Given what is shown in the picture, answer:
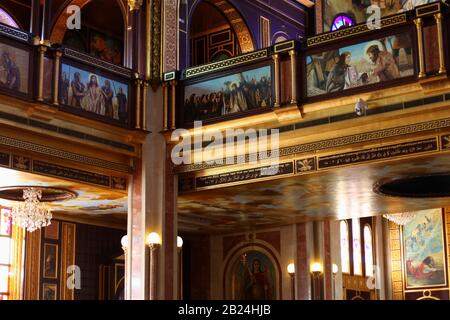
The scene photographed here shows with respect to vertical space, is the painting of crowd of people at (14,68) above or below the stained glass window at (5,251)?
above

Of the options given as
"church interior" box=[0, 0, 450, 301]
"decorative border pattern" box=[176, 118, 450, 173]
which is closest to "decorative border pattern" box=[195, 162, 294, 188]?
"church interior" box=[0, 0, 450, 301]

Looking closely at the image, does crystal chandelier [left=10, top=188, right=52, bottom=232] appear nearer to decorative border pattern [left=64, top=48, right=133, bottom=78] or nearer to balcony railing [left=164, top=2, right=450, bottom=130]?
decorative border pattern [left=64, top=48, right=133, bottom=78]

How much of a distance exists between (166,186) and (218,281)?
7933 millimetres

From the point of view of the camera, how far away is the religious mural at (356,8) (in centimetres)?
2373

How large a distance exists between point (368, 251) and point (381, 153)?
59.6 feet

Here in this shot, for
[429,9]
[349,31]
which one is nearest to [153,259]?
[349,31]

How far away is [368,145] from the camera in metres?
14.0

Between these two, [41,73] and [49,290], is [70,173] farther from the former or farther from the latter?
[49,290]

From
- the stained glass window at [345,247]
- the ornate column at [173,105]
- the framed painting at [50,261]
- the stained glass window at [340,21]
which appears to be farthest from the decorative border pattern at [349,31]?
the stained glass window at [345,247]

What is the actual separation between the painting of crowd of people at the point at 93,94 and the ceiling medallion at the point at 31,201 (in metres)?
2.38

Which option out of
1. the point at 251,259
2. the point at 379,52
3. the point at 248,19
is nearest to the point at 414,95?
the point at 379,52

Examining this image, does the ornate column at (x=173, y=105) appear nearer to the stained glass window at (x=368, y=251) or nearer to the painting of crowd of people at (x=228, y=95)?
the painting of crowd of people at (x=228, y=95)

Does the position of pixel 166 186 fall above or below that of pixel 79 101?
below
